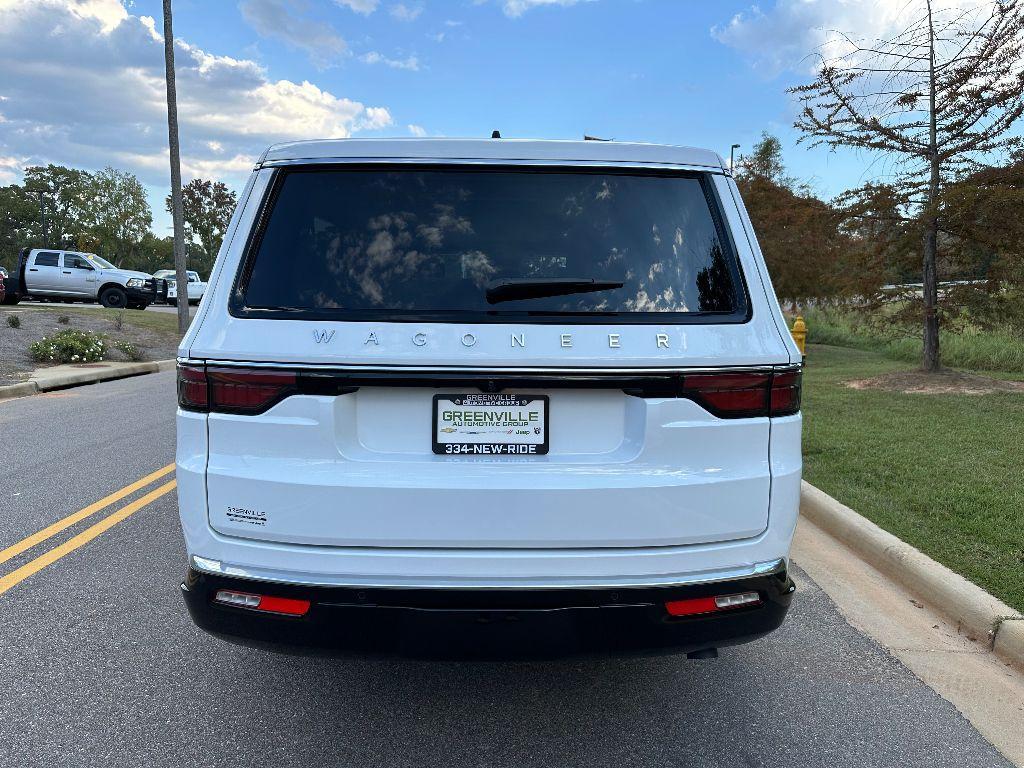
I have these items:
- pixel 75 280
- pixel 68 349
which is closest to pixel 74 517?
pixel 68 349

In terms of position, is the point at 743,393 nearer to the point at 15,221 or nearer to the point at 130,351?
the point at 130,351

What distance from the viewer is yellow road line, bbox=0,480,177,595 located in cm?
428

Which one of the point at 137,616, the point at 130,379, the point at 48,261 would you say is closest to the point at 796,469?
the point at 137,616

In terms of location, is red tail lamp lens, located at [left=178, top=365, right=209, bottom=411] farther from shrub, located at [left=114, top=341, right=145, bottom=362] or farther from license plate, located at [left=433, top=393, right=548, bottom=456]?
shrub, located at [left=114, top=341, right=145, bottom=362]

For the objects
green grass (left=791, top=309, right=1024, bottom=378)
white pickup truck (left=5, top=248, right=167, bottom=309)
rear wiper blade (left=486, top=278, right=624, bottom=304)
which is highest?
white pickup truck (left=5, top=248, right=167, bottom=309)

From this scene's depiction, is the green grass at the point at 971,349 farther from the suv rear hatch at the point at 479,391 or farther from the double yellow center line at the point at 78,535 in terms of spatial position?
the suv rear hatch at the point at 479,391

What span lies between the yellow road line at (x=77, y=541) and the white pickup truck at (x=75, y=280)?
2697cm

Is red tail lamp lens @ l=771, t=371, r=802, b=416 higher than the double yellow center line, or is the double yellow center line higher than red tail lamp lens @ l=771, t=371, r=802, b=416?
red tail lamp lens @ l=771, t=371, r=802, b=416

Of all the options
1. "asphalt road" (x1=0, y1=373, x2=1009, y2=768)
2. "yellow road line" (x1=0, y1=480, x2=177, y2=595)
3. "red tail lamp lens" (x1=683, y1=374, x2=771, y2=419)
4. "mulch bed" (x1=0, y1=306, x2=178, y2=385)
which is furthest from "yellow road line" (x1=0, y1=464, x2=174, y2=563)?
"mulch bed" (x1=0, y1=306, x2=178, y2=385)

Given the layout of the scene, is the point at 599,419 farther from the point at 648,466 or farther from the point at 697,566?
the point at 697,566

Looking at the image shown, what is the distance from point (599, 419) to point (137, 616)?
2681mm

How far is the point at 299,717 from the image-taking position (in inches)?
115

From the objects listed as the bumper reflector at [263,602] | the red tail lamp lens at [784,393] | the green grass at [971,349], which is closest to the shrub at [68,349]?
the green grass at [971,349]

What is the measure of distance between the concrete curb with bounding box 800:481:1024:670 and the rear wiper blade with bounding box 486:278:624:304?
2526mm
